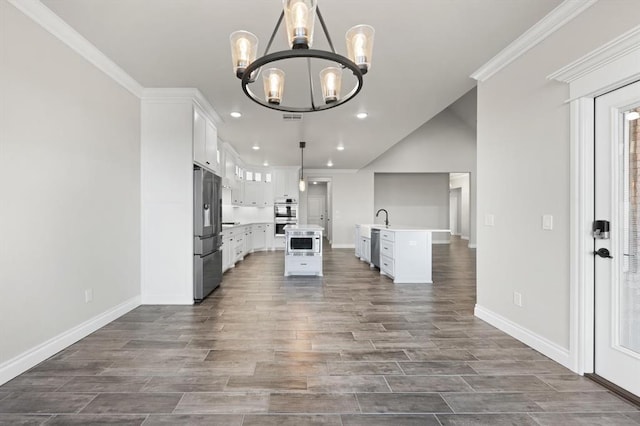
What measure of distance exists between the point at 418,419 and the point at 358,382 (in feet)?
1.51

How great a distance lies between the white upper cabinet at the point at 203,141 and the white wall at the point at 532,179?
11.0ft

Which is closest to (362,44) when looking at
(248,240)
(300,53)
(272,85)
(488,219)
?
(300,53)

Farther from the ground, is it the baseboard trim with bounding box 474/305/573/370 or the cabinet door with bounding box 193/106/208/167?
the cabinet door with bounding box 193/106/208/167

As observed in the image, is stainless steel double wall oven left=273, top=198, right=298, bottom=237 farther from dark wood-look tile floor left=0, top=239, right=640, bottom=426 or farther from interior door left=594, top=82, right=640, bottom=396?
interior door left=594, top=82, right=640, bottom=396

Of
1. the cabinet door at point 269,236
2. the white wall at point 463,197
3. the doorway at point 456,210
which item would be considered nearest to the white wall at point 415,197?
the white wall at point 463,197

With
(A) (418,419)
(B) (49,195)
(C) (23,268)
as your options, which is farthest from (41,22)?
(A) (418,419)

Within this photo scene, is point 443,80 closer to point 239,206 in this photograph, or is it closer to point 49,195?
point 49,195

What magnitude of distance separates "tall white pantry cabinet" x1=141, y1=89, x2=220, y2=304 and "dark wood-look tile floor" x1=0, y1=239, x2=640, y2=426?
14.3 inches

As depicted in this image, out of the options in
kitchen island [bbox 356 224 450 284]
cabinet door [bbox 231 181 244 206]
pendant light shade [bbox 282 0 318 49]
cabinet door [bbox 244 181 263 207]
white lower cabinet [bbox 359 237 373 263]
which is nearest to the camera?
pendant light shade [bbox 282 0 318 49]

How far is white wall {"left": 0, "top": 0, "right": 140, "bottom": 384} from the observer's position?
2061 millimetres

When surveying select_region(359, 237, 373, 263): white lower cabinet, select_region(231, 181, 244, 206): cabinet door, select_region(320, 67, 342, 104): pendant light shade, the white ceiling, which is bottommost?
select_region(359, 237, 373, 263): white lower cabinet

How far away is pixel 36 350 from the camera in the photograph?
225 cm

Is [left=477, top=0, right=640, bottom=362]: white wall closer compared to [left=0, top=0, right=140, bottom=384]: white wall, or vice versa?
[left=0, top=0, right=140, bottom=384]: white wall

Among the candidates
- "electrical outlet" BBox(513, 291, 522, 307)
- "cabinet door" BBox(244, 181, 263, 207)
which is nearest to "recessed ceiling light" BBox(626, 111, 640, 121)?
"electrical outlet" BBox(513, 291, 522, 307)
